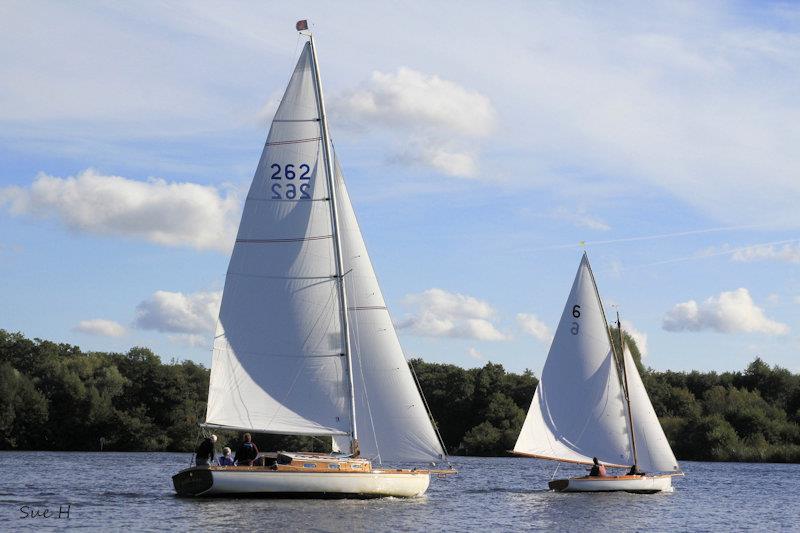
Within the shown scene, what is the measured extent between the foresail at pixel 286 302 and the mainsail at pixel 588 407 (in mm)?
14185

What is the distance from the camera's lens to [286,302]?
Answer: 43625mm

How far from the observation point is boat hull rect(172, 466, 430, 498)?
41.5m

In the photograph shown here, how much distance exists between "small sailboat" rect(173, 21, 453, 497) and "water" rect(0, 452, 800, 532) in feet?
8.48

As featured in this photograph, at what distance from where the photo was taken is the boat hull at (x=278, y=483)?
41.5 m

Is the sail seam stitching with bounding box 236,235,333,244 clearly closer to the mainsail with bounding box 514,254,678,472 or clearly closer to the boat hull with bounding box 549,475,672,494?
the mainsail with bounding box 514,254,678,472

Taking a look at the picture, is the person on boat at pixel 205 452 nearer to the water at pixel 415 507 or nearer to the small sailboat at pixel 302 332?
the small sailboat at pixel 302 332

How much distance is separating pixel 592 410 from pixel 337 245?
1745cm

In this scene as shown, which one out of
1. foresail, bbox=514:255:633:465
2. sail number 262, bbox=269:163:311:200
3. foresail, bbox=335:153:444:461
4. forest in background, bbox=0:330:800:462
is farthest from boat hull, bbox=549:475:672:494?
forest in background, bbox=0:330:800:462

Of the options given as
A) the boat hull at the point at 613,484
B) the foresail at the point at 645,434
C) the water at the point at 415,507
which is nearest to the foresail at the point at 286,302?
the water at the point at 415,507

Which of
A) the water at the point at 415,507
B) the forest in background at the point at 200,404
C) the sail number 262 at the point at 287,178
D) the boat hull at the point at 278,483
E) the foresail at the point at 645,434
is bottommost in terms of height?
the water at the point at 415,507

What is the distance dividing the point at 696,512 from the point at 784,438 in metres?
48.5

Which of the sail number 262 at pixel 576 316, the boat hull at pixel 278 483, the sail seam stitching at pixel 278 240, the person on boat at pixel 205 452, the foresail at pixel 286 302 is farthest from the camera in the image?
the sail number 262 at pixel 576 316

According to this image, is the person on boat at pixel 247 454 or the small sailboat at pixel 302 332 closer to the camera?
the person on boat at pixel 247 454

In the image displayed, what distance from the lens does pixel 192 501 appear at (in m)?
42.7
